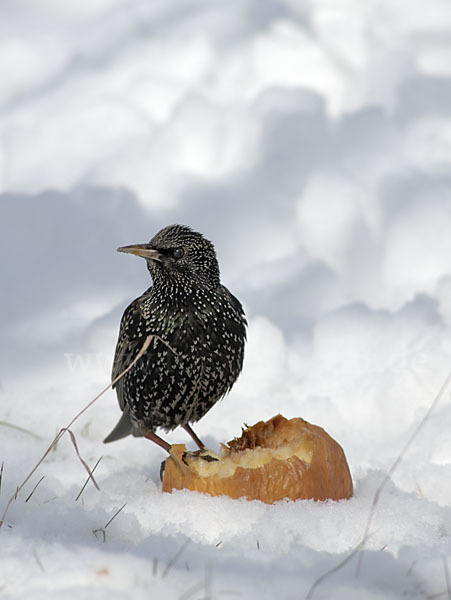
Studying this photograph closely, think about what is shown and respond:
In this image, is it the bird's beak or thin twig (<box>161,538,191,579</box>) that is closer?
thin twig (<box>161,538,191,579</box>)

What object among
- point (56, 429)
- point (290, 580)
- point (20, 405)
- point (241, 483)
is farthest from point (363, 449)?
point (290, 580)

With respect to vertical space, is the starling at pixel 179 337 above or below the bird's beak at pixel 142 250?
below

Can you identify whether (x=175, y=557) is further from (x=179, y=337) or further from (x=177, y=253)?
(x=177, y=253)

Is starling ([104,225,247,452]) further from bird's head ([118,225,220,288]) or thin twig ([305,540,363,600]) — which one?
thin twig ([305,540,363,600])

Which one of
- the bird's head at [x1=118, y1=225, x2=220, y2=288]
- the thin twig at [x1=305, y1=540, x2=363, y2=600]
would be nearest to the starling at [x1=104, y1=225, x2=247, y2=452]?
the bird's head at [x1=118, y1=225, x2=220, y2=288]

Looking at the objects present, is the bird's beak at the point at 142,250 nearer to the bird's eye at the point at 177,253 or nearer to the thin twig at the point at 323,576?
the bird's eye at the point at 177,253

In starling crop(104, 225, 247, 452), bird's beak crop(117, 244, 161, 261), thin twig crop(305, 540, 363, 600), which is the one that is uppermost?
bird's beak crop(117, 244, 161, 261)

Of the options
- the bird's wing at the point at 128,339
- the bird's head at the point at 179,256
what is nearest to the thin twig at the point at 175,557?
the bird's wing at the point at 128,339

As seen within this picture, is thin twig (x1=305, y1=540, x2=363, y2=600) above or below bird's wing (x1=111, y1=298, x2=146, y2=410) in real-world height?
below

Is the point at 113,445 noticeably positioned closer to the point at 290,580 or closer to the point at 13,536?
the point at 13,536
